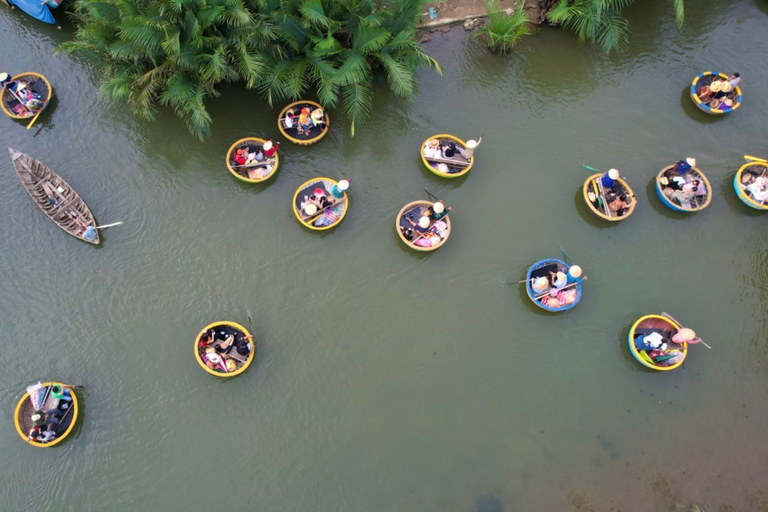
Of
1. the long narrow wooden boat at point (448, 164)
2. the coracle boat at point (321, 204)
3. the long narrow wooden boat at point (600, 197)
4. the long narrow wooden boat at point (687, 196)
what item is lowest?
the coracle boat at point (321, 204)

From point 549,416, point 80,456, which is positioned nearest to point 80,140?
point 80,456

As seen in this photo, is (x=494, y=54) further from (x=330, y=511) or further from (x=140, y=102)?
(x=330, y=511)

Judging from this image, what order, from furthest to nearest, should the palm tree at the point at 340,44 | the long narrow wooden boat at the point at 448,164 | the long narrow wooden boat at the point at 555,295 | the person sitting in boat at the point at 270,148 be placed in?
1. the long narrow wooden boat at the point at 448,164
2. the person sitting in boat at the point at 270,148
3. the long narrow wooden boat at the point at 555,295
4. the palm tree at the point at 340,44

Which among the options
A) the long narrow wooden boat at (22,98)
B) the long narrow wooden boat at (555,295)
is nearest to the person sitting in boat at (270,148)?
the long narrow wooden boat at (22,98)

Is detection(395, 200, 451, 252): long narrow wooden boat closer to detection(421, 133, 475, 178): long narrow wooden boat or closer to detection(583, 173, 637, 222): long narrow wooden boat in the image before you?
detection(421, 133, 475, 178): long narrow wooden boat

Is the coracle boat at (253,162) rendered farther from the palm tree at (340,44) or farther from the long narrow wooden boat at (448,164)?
the long narrow wooden boat at (448,164)
